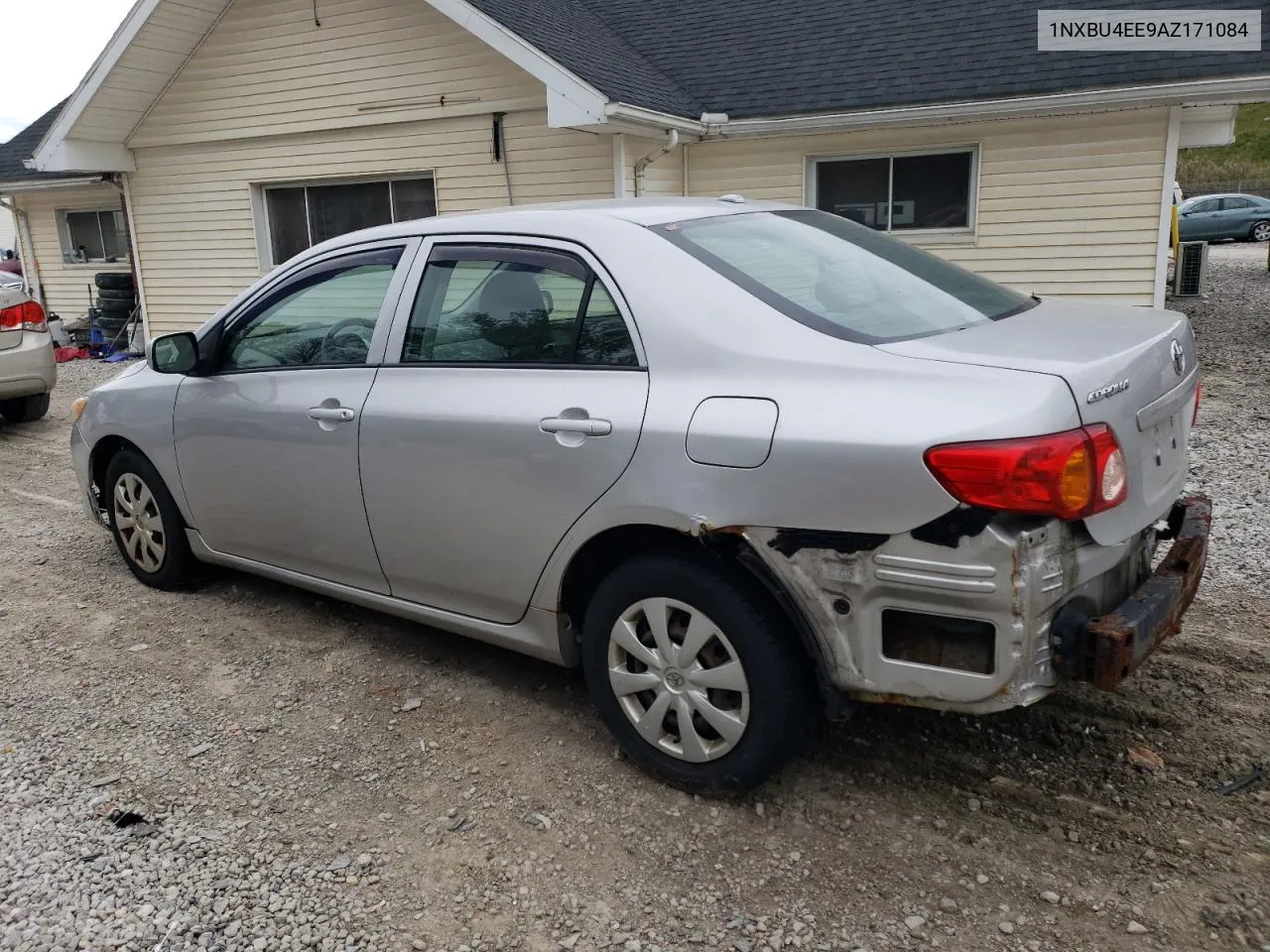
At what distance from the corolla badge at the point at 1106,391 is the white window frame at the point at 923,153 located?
7.62m

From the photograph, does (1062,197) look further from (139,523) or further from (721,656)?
(139,523)

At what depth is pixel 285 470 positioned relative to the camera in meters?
4.03

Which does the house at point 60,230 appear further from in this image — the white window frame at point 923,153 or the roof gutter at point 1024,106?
the white window frame at point 923,153

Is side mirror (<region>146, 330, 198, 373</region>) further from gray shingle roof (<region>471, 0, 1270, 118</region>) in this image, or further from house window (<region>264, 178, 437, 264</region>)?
house window (<region>264, 178, 437, 264</region>)

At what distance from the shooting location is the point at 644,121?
9352 mm

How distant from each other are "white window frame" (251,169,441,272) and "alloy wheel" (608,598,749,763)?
360 inches

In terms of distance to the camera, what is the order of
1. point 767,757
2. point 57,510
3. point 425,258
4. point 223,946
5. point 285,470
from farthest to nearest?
point 57,510 < point 285,470 < point 425,258 < point 767,757 < point 223,946

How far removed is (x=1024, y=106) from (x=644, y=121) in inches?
132

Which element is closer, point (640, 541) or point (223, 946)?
point (223, 946)

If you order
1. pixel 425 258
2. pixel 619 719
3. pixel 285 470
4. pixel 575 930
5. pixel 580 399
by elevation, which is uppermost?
pixel 425 258

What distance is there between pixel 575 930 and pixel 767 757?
2.28 ft

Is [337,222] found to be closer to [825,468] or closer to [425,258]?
[425,258]

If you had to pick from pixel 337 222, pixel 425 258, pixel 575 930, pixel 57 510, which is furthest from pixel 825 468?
pixel 337 222

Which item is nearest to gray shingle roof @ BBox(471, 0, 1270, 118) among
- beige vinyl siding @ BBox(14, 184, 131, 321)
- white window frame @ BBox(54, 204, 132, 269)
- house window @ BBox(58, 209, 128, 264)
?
white window frame @ BBox(54, 204, 132, 269)
